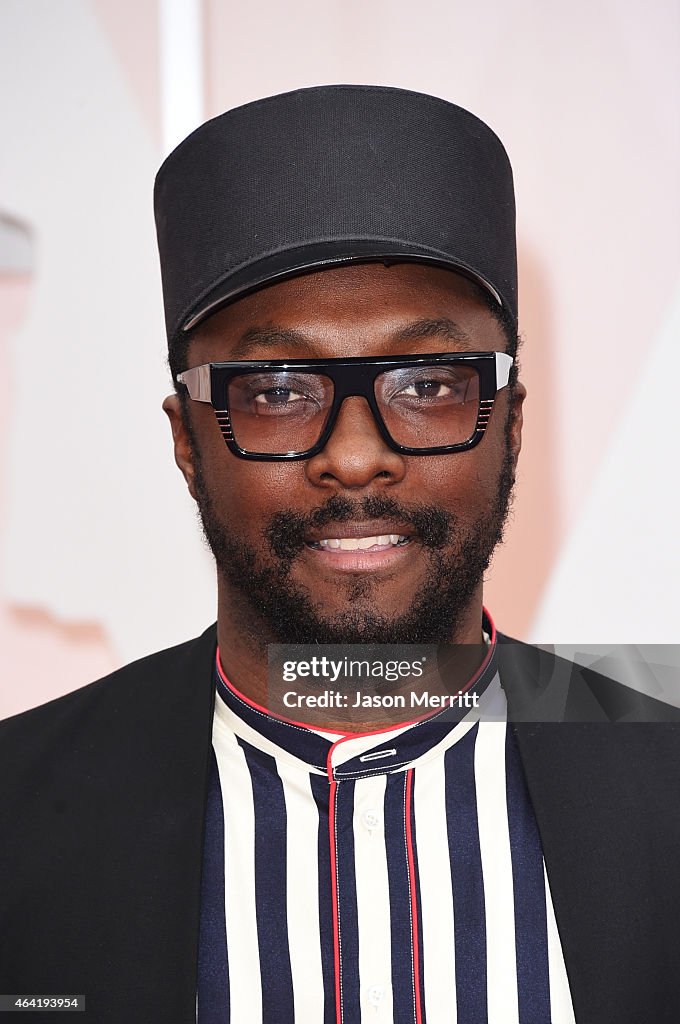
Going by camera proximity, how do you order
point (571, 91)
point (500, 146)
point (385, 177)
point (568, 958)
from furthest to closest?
point (571, 91)
point (500, 146)
point (385, 177)
point (568, 958)

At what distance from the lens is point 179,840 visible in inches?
50.9

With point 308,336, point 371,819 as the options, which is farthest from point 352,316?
point 371,819

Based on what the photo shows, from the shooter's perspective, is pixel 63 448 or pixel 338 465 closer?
pixel 338 465

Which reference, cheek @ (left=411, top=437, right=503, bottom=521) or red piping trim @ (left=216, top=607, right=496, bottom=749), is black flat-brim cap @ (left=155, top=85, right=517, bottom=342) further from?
red piping trim @ (left=216, top=607, right=496, bottom=749)

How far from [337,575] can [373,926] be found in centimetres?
38

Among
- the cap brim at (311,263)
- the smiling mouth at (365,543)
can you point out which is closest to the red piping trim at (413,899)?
the smiling mouth at (365,543)

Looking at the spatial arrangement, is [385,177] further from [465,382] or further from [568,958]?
[568,958]

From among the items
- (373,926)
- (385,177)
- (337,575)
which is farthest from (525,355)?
(373,926)

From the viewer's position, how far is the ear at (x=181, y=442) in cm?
143

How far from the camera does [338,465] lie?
4.00 ft

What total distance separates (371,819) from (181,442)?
1.69 feet

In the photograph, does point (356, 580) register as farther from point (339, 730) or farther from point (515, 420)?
point (515, 420)

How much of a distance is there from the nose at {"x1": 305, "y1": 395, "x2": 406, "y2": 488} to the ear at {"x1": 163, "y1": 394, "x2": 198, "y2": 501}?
249 millimetres

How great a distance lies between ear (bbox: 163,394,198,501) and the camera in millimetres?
1431
